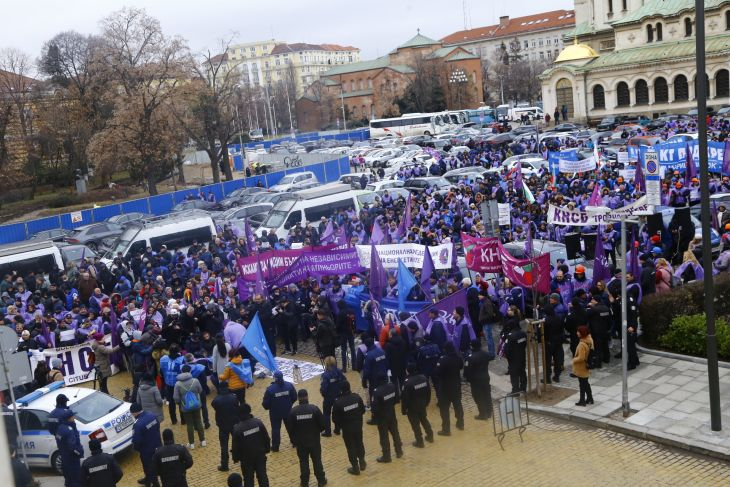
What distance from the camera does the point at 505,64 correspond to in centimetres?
11381

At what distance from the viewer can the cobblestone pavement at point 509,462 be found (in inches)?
408

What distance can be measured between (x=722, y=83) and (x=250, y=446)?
63.2 metres

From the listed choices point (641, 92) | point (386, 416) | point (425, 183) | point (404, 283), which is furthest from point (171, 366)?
point (641, 92)

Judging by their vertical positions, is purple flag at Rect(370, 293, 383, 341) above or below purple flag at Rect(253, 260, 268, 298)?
below

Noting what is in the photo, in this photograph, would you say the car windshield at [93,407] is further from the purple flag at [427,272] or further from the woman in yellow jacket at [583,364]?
the woman in yellow jacket at [583,364]

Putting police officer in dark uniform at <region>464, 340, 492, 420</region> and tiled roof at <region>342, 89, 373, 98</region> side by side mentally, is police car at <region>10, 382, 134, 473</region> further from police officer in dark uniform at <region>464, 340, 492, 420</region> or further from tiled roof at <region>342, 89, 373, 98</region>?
tiled roof at <region>342, 89, 373, 98</region>

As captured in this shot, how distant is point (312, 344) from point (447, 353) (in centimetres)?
656

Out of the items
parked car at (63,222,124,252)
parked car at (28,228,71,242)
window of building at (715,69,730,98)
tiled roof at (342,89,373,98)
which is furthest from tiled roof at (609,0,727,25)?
parked car at (28,228,71,242)

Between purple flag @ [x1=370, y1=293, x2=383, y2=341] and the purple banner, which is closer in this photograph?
purple flag @ [x1=370, y1=293, x2=383, y2=341]

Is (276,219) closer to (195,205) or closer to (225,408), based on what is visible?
(195,205)

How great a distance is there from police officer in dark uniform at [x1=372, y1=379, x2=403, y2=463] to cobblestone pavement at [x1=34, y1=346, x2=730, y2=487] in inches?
6.8

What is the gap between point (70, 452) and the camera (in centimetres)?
1099

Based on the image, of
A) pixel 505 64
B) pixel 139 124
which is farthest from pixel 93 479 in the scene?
pixel 505 64

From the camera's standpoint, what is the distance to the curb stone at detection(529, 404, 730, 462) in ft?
34.7
